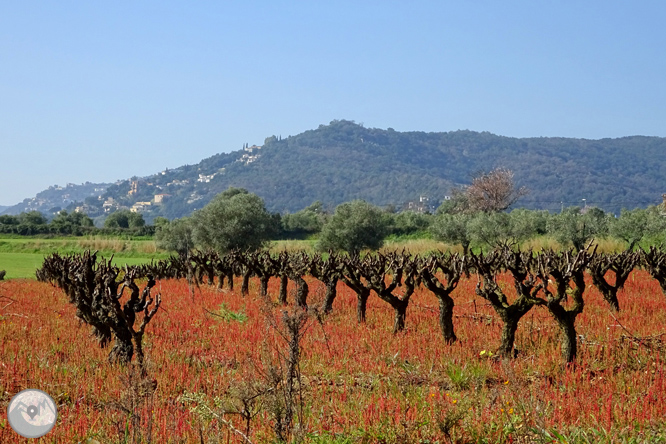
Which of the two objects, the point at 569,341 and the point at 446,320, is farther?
the point at 446,320

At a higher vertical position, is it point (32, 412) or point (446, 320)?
point (32, 412)

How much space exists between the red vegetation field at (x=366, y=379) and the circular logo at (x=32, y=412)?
959 millimetres

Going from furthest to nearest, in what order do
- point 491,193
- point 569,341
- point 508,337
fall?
point 491,193, point 508,337, point 569,341

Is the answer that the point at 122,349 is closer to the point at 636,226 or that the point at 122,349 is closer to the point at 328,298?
the point at 328,298

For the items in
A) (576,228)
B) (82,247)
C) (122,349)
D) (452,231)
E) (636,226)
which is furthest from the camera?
(82,247)

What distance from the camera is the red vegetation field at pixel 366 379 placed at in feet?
21.9

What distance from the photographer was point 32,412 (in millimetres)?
4184

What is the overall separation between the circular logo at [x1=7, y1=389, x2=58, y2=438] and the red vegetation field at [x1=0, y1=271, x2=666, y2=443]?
3.15 ft

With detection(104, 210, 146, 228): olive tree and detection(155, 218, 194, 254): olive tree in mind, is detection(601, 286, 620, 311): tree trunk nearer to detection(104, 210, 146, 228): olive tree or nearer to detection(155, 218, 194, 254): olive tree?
detection(155, 218, 194, 254): olive tree

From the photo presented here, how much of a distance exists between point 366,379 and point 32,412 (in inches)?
246

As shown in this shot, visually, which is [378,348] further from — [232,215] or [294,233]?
[294,233]

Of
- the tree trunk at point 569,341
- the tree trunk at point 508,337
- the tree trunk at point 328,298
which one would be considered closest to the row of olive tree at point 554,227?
the tree trunk at point 328,298

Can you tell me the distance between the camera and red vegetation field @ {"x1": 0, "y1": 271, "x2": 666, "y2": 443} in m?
6.68

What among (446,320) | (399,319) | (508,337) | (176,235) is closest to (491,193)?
(176,235)
